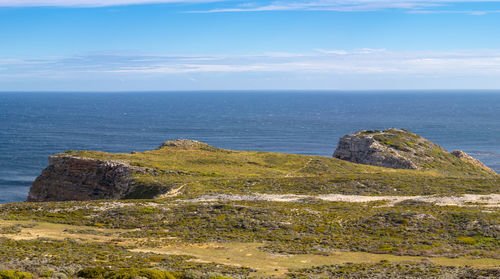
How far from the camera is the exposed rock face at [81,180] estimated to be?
64438mm

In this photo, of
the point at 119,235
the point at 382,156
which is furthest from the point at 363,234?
the point at 382,156

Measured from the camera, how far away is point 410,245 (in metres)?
36.3

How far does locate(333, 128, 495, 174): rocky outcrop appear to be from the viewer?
9206cm

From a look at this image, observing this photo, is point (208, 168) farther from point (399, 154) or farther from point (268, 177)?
point (399, 154)

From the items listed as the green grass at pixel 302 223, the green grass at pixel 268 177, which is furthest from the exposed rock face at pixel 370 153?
the green grass at pixel 302 223

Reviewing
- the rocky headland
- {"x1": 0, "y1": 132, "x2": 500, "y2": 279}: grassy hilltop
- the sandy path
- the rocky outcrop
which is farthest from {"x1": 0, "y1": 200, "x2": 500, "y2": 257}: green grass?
the rocky outcrop

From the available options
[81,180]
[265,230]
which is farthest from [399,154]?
[265,230]

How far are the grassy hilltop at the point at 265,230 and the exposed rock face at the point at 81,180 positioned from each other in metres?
2.59

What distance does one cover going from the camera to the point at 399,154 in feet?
310

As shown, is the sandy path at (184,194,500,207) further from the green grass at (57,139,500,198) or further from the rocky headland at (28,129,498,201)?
the rocky headland at (28,129,498,201)

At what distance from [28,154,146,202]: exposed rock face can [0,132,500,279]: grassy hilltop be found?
8.49 ft

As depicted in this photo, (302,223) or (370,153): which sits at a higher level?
(370,153)

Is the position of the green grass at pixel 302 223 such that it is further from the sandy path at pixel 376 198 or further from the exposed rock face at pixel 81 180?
the exposed rock face at pixel 81 180

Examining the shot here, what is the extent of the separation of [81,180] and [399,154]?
2327 inches
